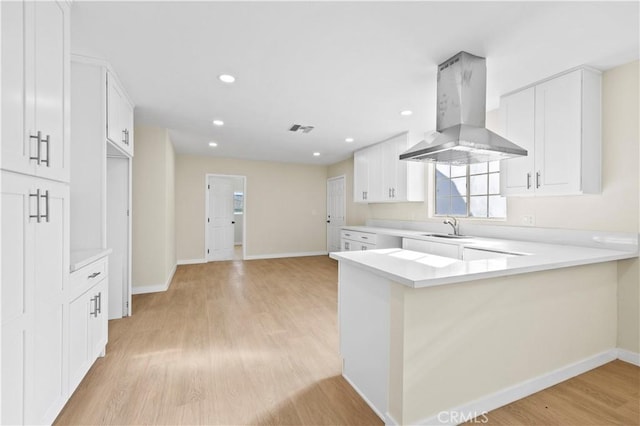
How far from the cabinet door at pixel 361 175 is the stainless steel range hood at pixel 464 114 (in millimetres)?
3199

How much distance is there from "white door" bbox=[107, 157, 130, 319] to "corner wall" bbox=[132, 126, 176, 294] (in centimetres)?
69

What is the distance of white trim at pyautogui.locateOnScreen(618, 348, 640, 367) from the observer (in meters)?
2.33

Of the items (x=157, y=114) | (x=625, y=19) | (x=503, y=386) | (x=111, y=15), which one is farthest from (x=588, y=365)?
(x=157, y=114)

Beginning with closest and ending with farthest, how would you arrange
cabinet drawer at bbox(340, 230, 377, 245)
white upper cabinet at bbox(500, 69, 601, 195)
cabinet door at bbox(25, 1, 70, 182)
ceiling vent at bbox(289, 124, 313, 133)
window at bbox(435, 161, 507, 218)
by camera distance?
cabinet door at bbox(25, 1, 70, 182) < white upper cabinet at bbox(500, 69, 601, 195) < window at bbox(435, 161, 507, 218) < ceiling vent at bbox(289, 124, 313, 133) < cabinet drawer at bbox(340, 230, 377, 245)

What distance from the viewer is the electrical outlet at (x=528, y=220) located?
3.12 metres

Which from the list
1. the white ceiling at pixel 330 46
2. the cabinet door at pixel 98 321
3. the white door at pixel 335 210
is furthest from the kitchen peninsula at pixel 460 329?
the white door at pixel 335 210

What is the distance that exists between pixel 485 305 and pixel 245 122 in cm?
367

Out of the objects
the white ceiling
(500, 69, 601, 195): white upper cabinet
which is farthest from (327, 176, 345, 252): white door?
(500, 69, 601, 195): white upper cabinet

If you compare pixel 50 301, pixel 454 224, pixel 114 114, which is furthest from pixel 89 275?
pixel 454 224

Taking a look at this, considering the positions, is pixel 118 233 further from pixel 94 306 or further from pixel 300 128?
pixel 300 128

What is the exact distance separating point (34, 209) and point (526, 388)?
301 cm

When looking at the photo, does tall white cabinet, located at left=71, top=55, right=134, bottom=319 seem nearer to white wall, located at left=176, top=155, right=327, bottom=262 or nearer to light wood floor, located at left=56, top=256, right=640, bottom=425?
light wood floor, located at left=56, top=256, right=640, bottom=425

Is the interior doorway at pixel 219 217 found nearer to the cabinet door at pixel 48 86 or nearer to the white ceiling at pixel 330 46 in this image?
the white ceiling at pixel 330 46

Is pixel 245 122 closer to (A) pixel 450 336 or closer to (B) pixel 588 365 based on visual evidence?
(A) pixel 450 336
